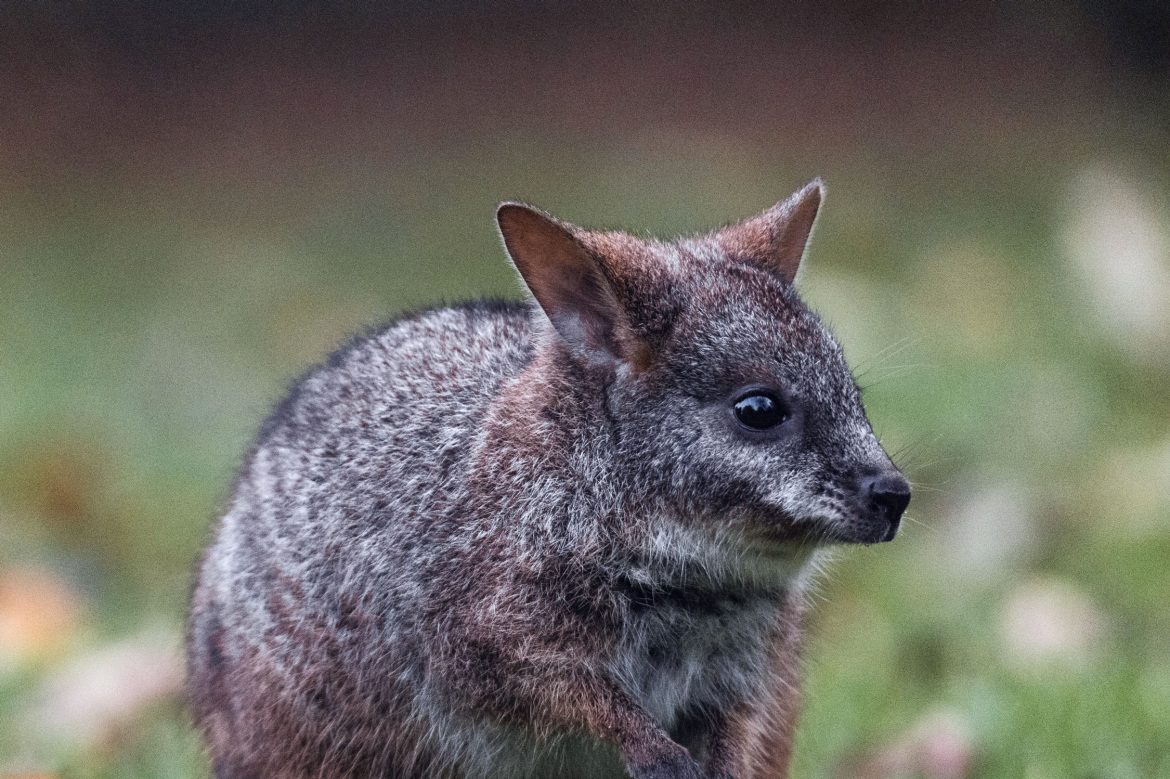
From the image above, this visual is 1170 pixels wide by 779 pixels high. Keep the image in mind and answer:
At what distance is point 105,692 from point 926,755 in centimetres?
313

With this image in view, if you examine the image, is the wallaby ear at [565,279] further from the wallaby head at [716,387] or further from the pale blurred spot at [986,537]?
the pale blurred spot at [986,537]

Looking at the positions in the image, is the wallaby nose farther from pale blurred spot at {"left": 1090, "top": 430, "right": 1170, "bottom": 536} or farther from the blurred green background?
pale blurred spot at {"left": 1090, "top": 430, "right": 1170, "bottom": 536}

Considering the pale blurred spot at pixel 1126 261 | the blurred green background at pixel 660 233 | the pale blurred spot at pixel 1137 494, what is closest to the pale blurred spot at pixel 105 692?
the blurred green background at pixel 660 233

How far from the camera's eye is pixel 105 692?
6.51m

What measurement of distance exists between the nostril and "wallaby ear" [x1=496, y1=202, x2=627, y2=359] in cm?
79

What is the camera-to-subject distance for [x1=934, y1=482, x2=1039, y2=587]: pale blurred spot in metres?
7.57

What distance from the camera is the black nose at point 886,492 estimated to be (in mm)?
4406

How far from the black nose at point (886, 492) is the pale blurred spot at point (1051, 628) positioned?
2.50m

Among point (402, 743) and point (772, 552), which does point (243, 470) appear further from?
point (772, 552)

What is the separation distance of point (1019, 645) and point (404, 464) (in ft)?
10.2

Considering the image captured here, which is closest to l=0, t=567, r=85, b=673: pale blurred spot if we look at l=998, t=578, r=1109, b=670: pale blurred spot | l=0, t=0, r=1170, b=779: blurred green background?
l=0, t=0, r=1170, b=779: blurred green background

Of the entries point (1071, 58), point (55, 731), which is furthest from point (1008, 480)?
point (1071, 58)

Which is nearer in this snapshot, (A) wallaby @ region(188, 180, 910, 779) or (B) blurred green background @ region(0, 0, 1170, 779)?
(A) wallaby @ region(188, 180, 910, 779)

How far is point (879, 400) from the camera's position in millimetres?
9617
